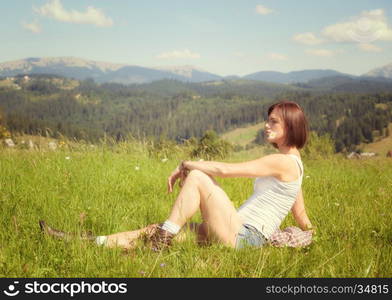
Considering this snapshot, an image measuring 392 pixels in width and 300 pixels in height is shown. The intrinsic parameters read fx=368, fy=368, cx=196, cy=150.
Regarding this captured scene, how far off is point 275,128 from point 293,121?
19 centimetres

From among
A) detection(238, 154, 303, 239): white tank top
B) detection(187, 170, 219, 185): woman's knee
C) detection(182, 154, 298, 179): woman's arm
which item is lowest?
detection(238, 154, 303, 239): white tank top

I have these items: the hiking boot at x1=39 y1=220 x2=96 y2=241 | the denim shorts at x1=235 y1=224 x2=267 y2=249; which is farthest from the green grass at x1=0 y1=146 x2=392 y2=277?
the denim shorts at x1=235 y1=224 x2=267 y2=249

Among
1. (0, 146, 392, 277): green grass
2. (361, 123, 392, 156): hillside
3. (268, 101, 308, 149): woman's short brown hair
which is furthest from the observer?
(361, 123, 392, 156): hillside

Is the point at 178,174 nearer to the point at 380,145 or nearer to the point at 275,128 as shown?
the point at 275,128

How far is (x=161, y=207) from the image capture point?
17.4 ft

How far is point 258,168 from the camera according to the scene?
3678mm

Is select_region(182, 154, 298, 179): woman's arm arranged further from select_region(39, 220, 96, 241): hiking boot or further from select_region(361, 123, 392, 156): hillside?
select_region(361, 123, 392, 156): hillside

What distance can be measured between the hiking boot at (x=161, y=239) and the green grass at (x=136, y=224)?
89mm

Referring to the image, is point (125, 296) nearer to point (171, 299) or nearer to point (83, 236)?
point (171, 299)

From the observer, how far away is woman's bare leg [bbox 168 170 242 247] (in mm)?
3807

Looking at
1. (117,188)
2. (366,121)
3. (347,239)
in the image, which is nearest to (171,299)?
(347,239)

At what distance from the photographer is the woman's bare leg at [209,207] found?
3807 mm

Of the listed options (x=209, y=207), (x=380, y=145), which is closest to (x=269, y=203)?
(x=209, y=207)

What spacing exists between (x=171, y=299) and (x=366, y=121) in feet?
644
